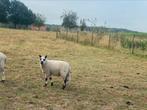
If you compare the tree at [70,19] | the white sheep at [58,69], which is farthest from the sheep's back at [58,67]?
the tree at [70,19]

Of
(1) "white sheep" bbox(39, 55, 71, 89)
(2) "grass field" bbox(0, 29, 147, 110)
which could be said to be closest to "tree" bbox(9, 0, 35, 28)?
(2) "grass field" bbox(0, 29, 147, 110)

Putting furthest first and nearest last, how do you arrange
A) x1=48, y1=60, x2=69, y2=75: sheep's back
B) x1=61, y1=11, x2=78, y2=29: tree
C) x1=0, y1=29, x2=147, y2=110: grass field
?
x1=61, y1=11, x2=78, y2=29: tree → x1=48, y1=60, x2=69, y2=75: sheep's back → x1=0, y1=29, x2=147, y2=110: grass field

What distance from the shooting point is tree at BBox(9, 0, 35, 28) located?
83750 millimetres

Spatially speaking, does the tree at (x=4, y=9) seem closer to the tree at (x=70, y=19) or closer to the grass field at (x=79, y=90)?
the tree at (x=70, y=19)

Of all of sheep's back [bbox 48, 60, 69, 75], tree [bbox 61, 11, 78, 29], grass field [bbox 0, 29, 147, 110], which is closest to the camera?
grass field [bbox 0, 29, 147, 110]

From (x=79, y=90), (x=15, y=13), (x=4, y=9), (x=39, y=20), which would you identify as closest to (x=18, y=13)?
(x=15, y=13)

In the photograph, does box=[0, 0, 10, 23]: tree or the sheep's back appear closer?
the sheep's back

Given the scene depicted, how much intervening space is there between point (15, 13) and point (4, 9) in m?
2.69

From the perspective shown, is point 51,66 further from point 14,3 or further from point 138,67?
point 14,3

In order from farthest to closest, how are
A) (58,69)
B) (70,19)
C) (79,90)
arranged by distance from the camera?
(70,19), (79,90), (58,69)

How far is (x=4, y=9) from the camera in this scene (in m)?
81.9

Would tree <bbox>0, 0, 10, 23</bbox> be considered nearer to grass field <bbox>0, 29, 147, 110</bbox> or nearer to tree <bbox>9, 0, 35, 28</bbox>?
tree <bbox>9, 0, 35, 28</bbox>

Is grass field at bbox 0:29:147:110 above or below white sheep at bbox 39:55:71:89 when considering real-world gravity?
below

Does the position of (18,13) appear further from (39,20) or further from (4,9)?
(39,20)
